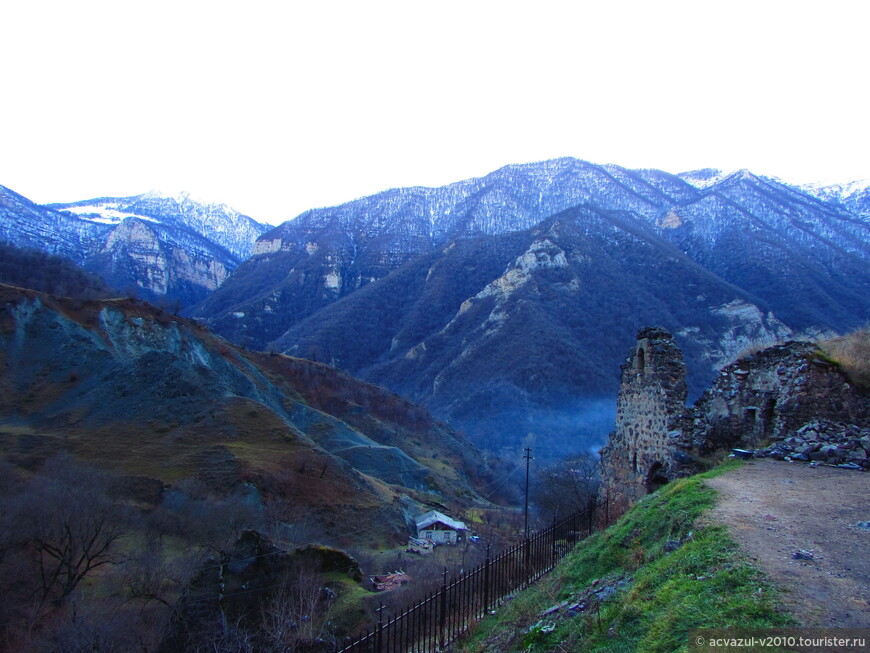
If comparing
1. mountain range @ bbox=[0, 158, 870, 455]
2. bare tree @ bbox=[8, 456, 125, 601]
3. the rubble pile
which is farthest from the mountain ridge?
the rubble pile

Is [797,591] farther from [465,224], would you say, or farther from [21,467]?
[465,224]

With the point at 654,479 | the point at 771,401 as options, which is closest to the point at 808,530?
the point at 771,401

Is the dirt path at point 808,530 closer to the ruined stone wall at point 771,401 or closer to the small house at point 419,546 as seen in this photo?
the ruined stone wall at point 771,401

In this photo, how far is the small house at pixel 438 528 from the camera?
4438 centimetres

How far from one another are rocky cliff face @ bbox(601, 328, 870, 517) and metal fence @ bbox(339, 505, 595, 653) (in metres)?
2.36

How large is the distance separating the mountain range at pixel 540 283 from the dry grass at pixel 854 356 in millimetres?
67530

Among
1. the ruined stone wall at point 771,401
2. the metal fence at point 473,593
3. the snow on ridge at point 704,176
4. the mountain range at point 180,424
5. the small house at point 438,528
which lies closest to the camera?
the metal fence at point 473,593

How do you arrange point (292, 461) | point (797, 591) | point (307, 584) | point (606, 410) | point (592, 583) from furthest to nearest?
point (606, 410)
point (292, 461)
point (307, 584)
point (592, 583)
point (797, 591)

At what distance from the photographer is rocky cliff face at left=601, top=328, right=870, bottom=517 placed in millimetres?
10836

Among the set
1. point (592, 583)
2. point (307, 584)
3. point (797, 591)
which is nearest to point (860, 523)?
point (797, 591)

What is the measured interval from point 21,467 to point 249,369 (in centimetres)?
3640

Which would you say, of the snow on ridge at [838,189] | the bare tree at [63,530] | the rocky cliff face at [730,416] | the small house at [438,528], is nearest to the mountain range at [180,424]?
the small house at [438,528]

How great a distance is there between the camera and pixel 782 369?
11.7 m

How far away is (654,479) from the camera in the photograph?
14.3 meters
